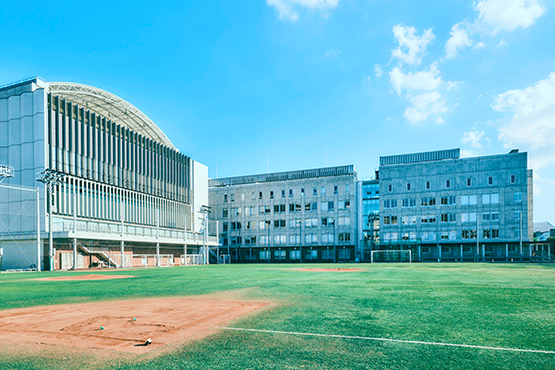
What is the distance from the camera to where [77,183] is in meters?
57.4

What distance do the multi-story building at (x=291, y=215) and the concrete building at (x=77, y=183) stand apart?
2446 cm

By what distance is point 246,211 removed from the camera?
101m

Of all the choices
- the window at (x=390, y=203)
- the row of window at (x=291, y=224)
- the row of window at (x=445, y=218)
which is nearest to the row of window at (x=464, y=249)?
the row of window at (x=445, y=218)

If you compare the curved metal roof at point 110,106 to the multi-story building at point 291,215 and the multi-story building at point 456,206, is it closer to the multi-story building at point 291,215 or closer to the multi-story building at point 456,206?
the multi-story building at point 291,215

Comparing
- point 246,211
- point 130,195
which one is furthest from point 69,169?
point 246,211

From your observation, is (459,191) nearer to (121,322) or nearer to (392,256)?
(392,256)

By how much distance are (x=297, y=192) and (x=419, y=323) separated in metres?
87.7

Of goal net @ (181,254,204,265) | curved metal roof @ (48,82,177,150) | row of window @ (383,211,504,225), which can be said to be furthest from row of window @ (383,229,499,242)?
curved metal roof @ (48,82,177,150)

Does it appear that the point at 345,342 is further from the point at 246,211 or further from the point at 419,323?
the point at 246,211

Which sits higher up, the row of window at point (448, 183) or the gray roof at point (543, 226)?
the row of window at point (448, 183)

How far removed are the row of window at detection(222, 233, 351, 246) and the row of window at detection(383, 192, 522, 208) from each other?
12.5m

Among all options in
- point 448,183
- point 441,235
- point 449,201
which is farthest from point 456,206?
point 441,235

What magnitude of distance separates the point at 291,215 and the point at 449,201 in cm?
3533

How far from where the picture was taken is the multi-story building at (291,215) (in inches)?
3627
